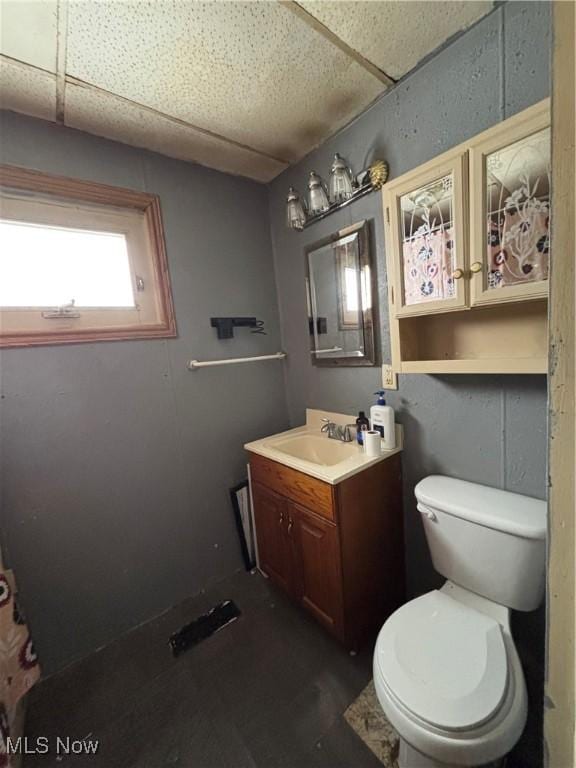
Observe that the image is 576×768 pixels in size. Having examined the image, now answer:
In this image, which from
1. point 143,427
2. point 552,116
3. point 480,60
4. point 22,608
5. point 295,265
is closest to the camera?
point 552,116

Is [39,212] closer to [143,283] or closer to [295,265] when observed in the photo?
[143,283]

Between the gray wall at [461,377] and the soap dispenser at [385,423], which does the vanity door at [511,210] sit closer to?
the gray wall at [461,377]

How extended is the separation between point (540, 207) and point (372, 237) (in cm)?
67

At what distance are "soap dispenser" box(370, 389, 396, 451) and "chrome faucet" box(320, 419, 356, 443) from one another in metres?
0.22

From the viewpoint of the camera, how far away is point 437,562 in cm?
117

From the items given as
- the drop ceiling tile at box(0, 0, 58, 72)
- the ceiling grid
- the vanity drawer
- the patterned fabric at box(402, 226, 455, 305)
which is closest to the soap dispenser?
the vanity drawer

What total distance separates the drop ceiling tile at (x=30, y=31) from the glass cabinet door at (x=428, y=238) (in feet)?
3.76

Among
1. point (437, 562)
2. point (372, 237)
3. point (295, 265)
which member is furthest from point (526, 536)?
point (295, 265)

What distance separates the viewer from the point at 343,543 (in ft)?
3.93

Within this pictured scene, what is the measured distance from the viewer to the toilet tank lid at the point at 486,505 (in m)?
0.94

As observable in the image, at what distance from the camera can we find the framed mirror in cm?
145
